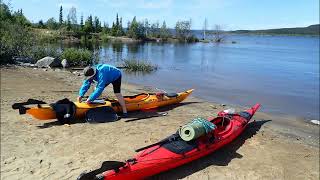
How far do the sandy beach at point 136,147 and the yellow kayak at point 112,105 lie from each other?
0.27 m

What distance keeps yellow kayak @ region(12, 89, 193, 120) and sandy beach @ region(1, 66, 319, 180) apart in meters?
0.27

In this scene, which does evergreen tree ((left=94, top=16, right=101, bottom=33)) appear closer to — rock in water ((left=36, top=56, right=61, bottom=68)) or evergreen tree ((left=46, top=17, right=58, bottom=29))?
evergreen tree ((left=46, top=17, right=58, bottom=29))

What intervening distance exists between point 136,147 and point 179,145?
125cm

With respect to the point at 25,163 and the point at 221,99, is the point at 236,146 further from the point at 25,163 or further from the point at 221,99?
the point at 221,99

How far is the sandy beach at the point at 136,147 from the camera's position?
689 cm

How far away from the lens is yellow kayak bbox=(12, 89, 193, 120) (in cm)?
912

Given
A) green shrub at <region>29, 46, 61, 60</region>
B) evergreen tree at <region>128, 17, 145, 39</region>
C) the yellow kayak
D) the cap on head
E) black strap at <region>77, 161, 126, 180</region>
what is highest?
evergreen tree at <region>128, 17, 145, 39</region>

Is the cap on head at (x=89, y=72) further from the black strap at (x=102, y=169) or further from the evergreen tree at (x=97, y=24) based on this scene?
the evergreen tree at (x=97, y=24)

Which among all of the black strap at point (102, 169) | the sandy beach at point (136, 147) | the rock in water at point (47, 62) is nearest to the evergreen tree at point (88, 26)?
the rock in water at point (47, 62)

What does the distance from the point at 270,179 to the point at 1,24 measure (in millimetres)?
19242

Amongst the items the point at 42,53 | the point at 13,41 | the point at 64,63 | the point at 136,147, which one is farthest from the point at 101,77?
the point at 42,53

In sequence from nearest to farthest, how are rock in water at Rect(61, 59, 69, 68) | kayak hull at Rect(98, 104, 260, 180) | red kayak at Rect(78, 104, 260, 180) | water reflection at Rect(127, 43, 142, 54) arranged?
red kayak at Rect(78, 104, 260, 180), kayak hull at Rect(98, 104, 260, 180), rock in water at Rect(61, 59, 69, 68), water reflection at Rect(127, 43, 142, 54)

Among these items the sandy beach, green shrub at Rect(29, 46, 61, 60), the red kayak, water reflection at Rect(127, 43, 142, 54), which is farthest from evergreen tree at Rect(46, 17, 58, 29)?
the red kayak

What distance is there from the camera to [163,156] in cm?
664
